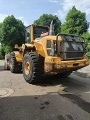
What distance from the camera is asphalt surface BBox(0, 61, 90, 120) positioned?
5184 millimetres

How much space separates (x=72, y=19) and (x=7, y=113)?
35288 mm

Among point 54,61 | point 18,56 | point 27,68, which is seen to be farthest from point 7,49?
point 54,61

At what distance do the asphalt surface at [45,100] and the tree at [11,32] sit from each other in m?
29.1

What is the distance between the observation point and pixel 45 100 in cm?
638

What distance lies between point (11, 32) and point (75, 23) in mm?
12185

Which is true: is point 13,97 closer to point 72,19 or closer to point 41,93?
point 41,93

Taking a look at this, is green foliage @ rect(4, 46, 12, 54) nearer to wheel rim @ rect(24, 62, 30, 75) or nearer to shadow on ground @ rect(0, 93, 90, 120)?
wheel rim @ rect(24, 62, 30, 75)

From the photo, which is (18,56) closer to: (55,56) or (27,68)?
(27,68)

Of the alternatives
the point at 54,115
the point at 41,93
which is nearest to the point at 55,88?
the point at 41,93

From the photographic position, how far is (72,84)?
8.66 metres

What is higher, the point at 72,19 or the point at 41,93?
the point at 72,19

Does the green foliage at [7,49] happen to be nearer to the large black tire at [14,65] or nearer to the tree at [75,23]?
the tree at [75,23]

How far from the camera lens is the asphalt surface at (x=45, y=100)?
5.18 metres

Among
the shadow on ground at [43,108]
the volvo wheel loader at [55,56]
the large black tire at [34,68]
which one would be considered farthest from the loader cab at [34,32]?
the shadow on ground at [43,108]
